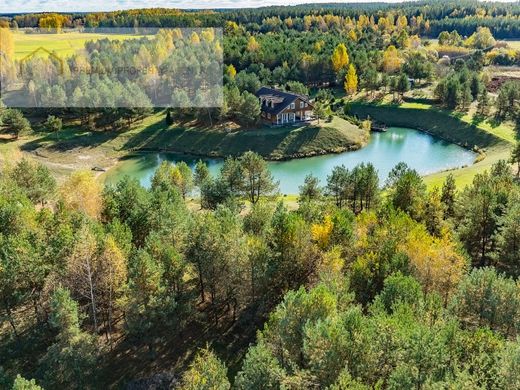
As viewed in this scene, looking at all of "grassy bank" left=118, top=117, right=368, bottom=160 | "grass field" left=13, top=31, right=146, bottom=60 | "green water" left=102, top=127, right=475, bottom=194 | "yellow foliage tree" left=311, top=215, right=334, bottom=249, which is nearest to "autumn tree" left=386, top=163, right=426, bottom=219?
"yellow foliage tree" left=311, top=215, right=334, bottom=249

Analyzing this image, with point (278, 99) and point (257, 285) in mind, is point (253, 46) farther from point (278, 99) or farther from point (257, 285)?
point (257, 285)

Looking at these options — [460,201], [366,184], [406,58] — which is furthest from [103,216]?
[406,58]

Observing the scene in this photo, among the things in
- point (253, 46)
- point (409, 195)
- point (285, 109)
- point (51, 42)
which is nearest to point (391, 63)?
point (253, 46)

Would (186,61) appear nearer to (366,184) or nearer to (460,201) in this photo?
(366,184)

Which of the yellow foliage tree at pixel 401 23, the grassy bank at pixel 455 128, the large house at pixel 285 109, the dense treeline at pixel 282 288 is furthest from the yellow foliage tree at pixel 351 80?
the yellow foliage tree at pixel 401 23

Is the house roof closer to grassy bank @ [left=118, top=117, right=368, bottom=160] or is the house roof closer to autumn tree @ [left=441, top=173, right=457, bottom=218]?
grassy bank @ [left=118, top=117, right=368, bottom=160]

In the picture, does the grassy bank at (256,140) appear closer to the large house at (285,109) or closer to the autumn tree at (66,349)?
the large house at (285,109)
